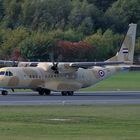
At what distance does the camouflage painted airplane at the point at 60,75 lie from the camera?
59562 mm

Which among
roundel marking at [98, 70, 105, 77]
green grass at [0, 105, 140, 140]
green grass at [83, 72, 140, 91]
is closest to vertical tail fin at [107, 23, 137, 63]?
roundel marking at [98, 70, 105, 77]

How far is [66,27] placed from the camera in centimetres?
13188

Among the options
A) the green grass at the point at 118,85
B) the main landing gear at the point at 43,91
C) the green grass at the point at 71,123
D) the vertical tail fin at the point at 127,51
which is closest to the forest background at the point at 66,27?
the green grass at the point at 118,85

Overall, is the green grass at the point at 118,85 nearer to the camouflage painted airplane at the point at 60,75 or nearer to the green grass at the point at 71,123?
the camouflage painted airplane at the point at 60,75

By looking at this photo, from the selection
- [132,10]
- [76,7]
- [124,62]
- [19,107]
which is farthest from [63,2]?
[19,107]

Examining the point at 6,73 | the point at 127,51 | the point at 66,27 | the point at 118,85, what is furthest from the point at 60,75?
the point at 66,27

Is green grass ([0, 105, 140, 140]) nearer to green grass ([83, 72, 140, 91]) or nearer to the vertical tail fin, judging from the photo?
the vertical tail fin

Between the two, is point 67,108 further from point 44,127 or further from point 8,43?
point 8,43

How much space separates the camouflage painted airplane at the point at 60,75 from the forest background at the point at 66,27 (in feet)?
147

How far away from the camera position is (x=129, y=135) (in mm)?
31656

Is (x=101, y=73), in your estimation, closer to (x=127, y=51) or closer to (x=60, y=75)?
(x=127, y=51)

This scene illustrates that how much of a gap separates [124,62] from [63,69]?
209 inches

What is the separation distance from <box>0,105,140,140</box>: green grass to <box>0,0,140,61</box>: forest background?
64718mm

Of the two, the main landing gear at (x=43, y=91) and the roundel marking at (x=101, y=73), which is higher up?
the roundel marking at (x=101, y=73)
